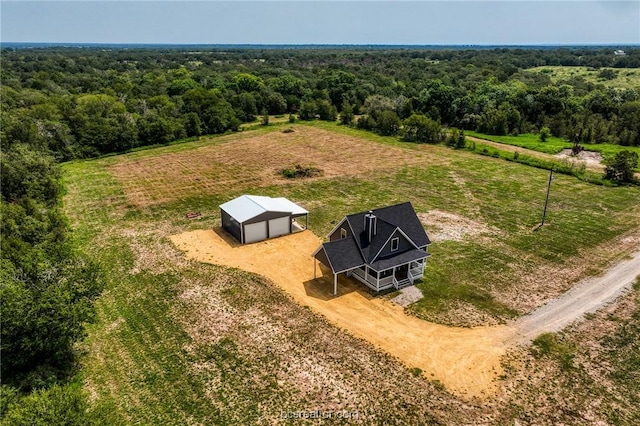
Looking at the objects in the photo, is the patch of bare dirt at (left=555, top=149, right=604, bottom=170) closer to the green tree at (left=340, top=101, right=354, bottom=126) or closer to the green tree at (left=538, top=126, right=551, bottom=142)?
the green tree at (left=538, top=126, right=551, bottom=142)

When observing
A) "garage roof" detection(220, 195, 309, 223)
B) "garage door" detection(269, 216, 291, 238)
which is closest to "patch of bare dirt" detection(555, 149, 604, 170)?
"garage roof" detection(220, 195, 309, 223)

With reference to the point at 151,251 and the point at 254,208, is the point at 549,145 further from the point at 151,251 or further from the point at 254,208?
the point at 151,251

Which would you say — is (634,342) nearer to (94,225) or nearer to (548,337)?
(548,337)

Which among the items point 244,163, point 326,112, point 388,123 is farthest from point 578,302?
point 326,112

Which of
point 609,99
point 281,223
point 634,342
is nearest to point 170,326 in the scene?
point 281,223

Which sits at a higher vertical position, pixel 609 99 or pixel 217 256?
pixel 609 99

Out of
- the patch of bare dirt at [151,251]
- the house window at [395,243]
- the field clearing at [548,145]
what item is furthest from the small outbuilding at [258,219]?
the field clearing at [548,145]
